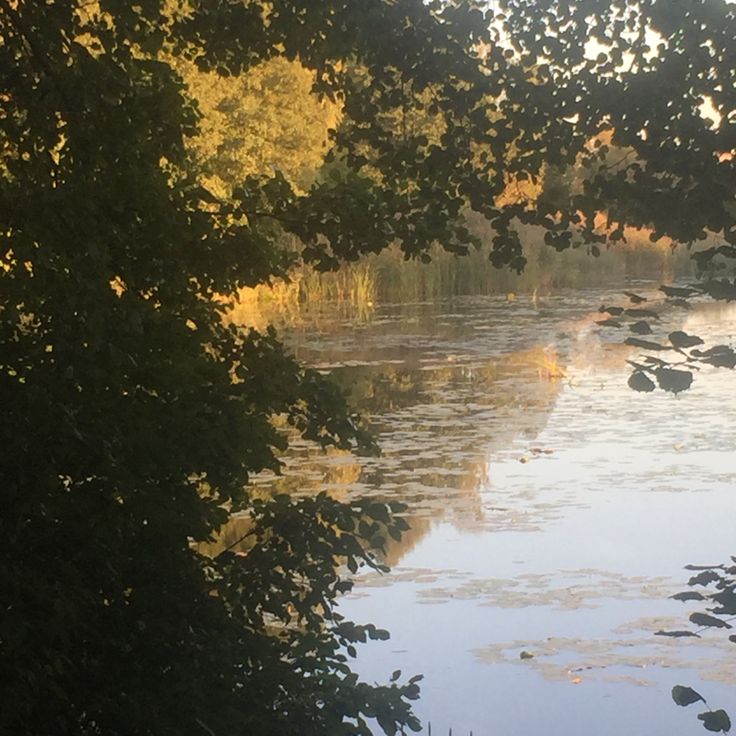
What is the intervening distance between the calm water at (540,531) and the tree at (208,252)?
0.54 meters

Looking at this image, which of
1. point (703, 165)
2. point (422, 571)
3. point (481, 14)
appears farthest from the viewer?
point (422, 571)

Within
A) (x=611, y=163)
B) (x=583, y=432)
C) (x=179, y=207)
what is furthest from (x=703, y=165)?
(x=583, y=432)

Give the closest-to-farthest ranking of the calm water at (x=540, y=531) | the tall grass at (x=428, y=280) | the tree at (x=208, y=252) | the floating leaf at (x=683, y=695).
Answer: the tree at (x=208, y=252), the floating leaf at (x=683, y=695), the calm water at (x=540, y=531), the tall grass at (x=428, y=280)

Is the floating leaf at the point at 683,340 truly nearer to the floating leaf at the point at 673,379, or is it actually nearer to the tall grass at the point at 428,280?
the floating leaf at the point at 673,379

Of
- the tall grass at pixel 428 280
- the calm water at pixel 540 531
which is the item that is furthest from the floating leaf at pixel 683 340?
→ the tall grass at pixel 428 280

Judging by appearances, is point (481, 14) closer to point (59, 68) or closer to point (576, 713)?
point (59, 68)

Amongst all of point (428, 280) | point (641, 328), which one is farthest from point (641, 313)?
point (428, 280)

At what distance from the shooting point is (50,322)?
2.60m

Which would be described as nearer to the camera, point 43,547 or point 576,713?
point 43,547

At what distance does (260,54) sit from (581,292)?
20.5 metres

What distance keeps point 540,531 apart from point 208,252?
5082mm

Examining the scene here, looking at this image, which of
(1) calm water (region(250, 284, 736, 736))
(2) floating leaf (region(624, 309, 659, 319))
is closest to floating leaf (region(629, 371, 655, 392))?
(2) floating leaf (region(624, 309, 659, 319))

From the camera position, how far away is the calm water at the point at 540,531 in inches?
221

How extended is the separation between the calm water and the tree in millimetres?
535
